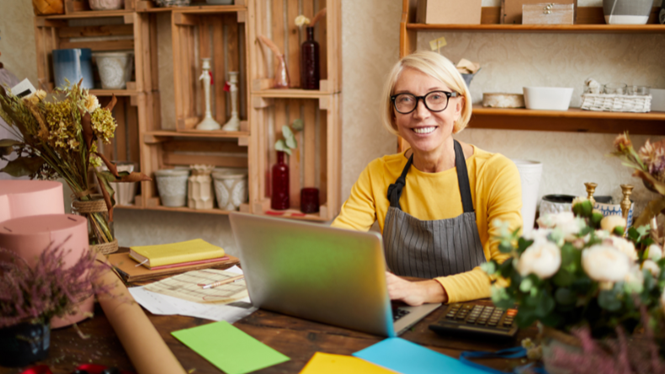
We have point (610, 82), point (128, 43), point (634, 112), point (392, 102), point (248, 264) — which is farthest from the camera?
point (128, 43)

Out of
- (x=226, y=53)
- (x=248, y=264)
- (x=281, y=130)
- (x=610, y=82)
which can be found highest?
(x=226, y=53)

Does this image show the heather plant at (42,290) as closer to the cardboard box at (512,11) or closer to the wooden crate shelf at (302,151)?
the wooden crate shelf at (302,151)

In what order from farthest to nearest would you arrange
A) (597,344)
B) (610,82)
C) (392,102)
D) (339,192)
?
(339,192)
(610,82)
(392,102)
(597,344)

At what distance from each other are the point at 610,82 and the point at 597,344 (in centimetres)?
230

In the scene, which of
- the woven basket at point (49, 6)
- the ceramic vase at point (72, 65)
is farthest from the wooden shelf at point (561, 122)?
the woven basket at point (49, 6)

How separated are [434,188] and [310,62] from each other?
1.33 metres

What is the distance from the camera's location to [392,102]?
5.68ft

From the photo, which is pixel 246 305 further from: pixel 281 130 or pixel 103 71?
pixel 103 71

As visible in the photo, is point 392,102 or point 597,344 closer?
point 597,344

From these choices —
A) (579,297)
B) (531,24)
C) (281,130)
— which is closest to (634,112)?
(531,24)

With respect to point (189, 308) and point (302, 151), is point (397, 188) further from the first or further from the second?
point (302, 151)

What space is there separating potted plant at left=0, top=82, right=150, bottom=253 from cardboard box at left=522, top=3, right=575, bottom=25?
1.80 meters

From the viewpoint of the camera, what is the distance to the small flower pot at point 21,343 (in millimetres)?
933

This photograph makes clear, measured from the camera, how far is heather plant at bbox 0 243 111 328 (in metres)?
0.90
